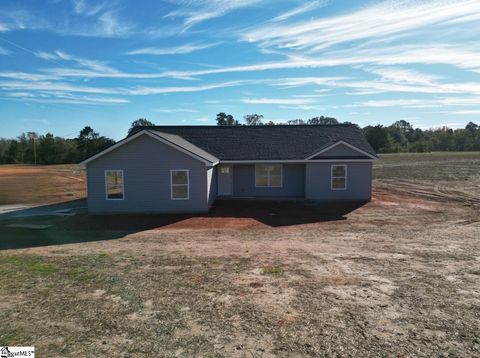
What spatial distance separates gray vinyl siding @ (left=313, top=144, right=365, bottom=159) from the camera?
Result: 22047mm

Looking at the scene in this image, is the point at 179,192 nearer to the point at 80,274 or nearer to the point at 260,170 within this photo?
the point at 260,170

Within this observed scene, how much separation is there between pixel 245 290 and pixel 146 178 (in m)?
12.3

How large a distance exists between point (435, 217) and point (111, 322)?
15.5m

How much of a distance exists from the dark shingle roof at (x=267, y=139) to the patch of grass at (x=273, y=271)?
13.6 m

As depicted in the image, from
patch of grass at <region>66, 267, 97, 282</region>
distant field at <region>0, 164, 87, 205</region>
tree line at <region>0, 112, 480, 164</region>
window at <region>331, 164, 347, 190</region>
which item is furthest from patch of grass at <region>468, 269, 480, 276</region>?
tree line at <region>0, 112, 480, 164</region>

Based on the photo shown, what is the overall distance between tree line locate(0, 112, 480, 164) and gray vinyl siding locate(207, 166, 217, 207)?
125 ft

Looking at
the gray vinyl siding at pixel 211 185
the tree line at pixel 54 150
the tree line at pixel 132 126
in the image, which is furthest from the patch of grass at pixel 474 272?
the tree line at pixel 54 150

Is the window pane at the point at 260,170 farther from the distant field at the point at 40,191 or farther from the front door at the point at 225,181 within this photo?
the distant field at the point at 40,191

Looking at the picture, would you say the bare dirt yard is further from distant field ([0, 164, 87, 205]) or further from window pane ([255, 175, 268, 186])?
distant field ([0, 164, 87, 205])

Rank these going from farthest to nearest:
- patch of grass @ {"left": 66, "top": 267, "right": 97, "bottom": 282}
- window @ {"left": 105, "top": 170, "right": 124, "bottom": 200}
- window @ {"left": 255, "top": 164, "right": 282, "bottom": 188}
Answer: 1. window @ {"left": 255, "top": 164, "right": 282, "bottom": 188}
2. window @ {"left": 105, "top": 170, "right": 124, "bottom": 200}
3. patch of grass @ {"left": 66, "top": 267, "right": 97, "bottom": 282}

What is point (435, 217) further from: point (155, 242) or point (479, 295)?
point (155, 242)

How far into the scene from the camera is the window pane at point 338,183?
22391 millimetres

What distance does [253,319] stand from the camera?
6617 millimetres

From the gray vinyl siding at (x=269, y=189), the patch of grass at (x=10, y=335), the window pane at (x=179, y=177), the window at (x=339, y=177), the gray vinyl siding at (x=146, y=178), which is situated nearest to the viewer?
the patch of grass at (x=10, y=335)
